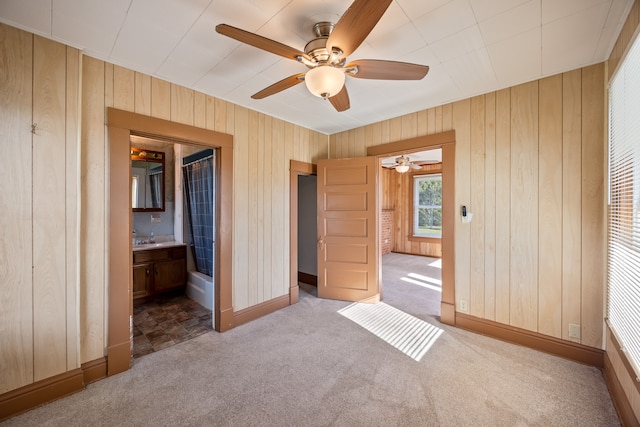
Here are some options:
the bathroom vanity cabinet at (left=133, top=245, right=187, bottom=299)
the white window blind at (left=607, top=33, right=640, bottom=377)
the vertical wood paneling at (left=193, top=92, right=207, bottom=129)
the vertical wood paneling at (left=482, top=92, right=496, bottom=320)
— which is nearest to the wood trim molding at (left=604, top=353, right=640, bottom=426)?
the white window blind at (left=607, top=33, right=640, bottom=377)

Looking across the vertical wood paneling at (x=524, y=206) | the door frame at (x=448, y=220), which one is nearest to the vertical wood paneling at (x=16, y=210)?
the door frame at (x=448, y=220)

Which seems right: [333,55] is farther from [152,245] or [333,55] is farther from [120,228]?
[152,245]

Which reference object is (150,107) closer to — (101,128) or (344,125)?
(101,128)

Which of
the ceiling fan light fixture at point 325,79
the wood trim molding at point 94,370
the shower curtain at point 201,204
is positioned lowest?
the wood trim molding at point 94,370

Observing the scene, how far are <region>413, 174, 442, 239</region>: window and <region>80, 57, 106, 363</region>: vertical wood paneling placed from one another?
718cm

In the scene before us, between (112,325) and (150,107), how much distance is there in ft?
6.31

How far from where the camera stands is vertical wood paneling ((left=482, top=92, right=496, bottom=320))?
104 inches

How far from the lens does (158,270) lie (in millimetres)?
3742

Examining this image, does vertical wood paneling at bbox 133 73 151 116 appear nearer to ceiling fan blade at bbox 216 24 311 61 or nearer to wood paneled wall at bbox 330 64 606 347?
ceiling fan blade at bbox 216 24 311 61

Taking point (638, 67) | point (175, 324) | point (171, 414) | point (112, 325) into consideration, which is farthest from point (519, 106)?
point (175, 324)

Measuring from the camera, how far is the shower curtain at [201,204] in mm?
3490

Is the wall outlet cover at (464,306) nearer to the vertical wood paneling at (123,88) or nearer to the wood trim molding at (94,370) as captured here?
the wood trim molding at (94,370)

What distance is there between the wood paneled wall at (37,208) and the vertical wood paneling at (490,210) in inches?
145

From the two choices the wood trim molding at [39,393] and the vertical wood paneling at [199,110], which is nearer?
the wood trim molding at [39,393]
